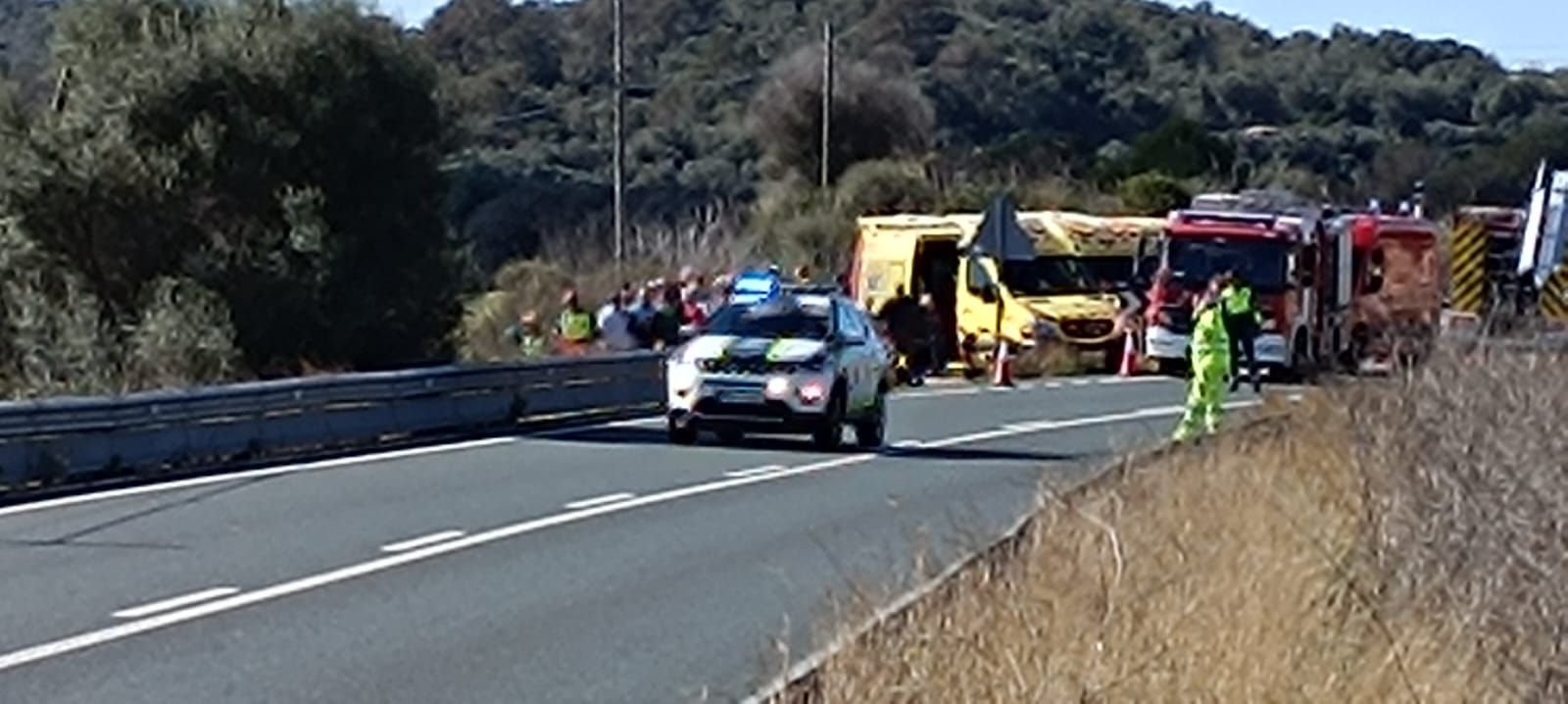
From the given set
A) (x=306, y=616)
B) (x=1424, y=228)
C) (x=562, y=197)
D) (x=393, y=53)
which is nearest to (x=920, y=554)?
(x=306, y=616)

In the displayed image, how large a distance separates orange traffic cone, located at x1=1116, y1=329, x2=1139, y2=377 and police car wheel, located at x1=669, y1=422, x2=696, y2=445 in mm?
20082

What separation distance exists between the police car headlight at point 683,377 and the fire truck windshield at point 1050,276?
20.3 meters

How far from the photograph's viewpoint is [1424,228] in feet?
174

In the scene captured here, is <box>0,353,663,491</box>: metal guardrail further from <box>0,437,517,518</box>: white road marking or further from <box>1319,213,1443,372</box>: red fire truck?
<box>1319,213,1443,372</box>: red fire truck

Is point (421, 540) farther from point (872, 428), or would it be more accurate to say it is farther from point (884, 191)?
point (884, 191)

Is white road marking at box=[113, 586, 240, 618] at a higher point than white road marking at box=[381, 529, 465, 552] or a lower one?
higher

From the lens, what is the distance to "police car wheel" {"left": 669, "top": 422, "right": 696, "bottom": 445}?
28.6 m

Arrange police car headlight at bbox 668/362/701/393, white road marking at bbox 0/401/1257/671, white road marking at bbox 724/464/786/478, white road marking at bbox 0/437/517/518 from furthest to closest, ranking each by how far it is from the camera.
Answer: police car headlight at bbox 668/362/701/393 → white road marking at bbox 724/464/786/478 → white road marking at bbox 0/437/517/518 → white road marking at bbox 0/401/1257/671

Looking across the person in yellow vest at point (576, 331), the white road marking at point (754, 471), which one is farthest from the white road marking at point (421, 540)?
the person in yellow vest at point (576, 331)

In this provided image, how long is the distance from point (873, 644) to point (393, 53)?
33477mm

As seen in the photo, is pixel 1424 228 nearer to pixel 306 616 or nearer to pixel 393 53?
pixel 393 53

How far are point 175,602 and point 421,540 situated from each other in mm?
3588

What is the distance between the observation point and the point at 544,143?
94875mm

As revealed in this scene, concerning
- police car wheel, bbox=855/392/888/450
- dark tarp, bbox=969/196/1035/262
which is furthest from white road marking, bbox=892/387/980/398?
police car wheel, bbox=855/392/888/450
